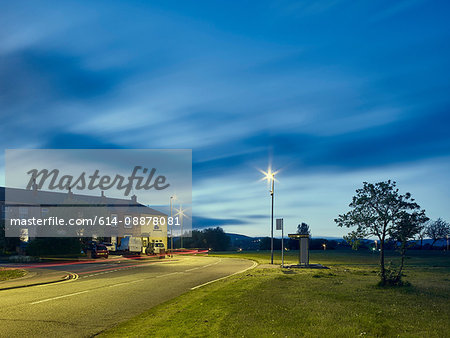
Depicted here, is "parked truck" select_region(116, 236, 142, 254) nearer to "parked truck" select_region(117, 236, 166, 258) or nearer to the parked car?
"parked truck" select_region(117, 236, 166, 258)

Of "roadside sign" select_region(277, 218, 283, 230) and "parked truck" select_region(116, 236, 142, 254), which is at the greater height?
"roadside sign" select_region(277, 218, 283, 230)

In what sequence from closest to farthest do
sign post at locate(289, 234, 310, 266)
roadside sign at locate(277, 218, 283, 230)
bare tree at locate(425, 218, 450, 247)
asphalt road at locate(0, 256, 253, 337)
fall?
asphalt road at locate(0, 256, 253, 337) < roadside sign at locate(277, 218, 283, 230) < sign post at locate(289, 234, 310, 266) < bare tree at locate(425, 218, 450, 247)

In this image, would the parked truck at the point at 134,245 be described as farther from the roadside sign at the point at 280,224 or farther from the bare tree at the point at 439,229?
the bare tree at the point at 439,229

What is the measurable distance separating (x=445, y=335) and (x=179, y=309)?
266 inches

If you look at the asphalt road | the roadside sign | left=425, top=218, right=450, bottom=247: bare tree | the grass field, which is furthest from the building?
left=425, top=218, right=450, bottom=247: bare tree

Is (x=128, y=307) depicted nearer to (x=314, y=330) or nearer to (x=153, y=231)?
(x=314, y=330)

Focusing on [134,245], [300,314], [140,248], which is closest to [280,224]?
[300,314]

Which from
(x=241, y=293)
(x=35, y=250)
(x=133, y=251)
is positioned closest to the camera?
(x=241, y=293)

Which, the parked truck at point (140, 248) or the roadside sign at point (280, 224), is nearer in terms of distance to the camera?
the roadside sign at point (280, 224)

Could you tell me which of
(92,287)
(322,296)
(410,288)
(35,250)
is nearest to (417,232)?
(410,288)

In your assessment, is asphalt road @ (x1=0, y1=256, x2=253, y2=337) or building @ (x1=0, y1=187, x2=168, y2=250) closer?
asphalt road @ (x1=0, y1=256, x2=253, y2=337)

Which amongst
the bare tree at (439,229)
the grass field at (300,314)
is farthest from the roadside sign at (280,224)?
the bare tree at (439,229)

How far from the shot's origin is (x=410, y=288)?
48.9ft

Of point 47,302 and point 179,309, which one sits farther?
point 47,302
